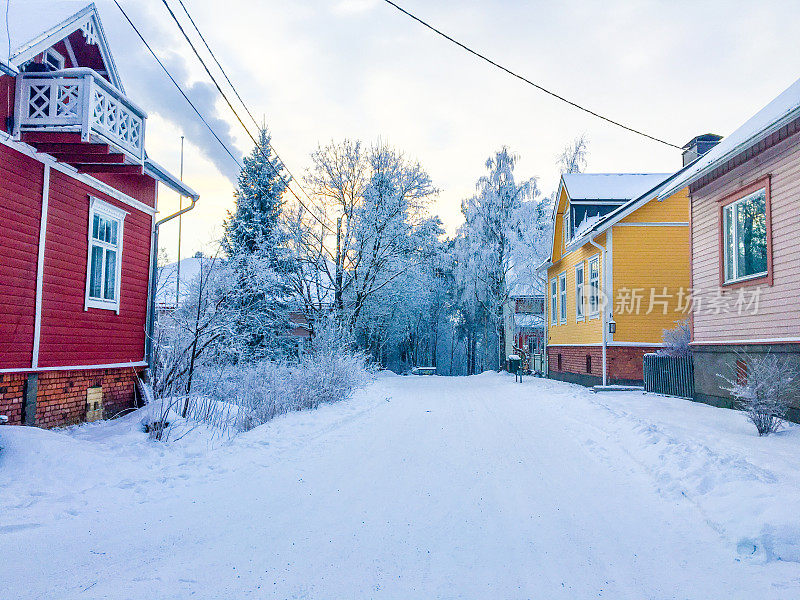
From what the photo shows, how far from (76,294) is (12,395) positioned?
2.19 m

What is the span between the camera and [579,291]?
21172mm

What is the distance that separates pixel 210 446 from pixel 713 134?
19.0m

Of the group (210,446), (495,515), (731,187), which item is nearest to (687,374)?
(731,187)

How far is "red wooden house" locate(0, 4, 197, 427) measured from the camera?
824 centimetres

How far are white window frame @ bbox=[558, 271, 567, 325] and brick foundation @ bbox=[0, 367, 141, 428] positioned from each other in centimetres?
1736

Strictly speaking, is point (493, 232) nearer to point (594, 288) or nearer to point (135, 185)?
point (594, 288)

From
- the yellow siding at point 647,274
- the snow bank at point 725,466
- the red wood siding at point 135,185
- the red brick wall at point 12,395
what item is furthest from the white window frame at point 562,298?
the red brick wall at point 12,395

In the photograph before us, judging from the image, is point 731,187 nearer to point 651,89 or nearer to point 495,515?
point 651,89

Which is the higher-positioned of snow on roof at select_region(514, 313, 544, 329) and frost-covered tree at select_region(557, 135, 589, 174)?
frost-covered tree at select_region(557, 135, 589, 174)

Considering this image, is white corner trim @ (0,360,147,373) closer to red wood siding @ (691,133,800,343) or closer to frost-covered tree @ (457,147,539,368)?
red wood siding @ (691,133,800,343)

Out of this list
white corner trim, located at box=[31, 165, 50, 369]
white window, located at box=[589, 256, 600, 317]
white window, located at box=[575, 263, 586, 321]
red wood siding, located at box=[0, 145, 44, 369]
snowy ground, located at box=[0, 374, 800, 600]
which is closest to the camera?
snowy ground, located at box=[0, 374, 800, 600]

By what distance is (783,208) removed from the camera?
9539 millimetres

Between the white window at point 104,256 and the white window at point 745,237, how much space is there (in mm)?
12440

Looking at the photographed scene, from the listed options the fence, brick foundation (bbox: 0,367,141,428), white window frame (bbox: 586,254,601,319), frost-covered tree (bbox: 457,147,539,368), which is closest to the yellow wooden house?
white window frame (bbox: 586,254,601,319)
